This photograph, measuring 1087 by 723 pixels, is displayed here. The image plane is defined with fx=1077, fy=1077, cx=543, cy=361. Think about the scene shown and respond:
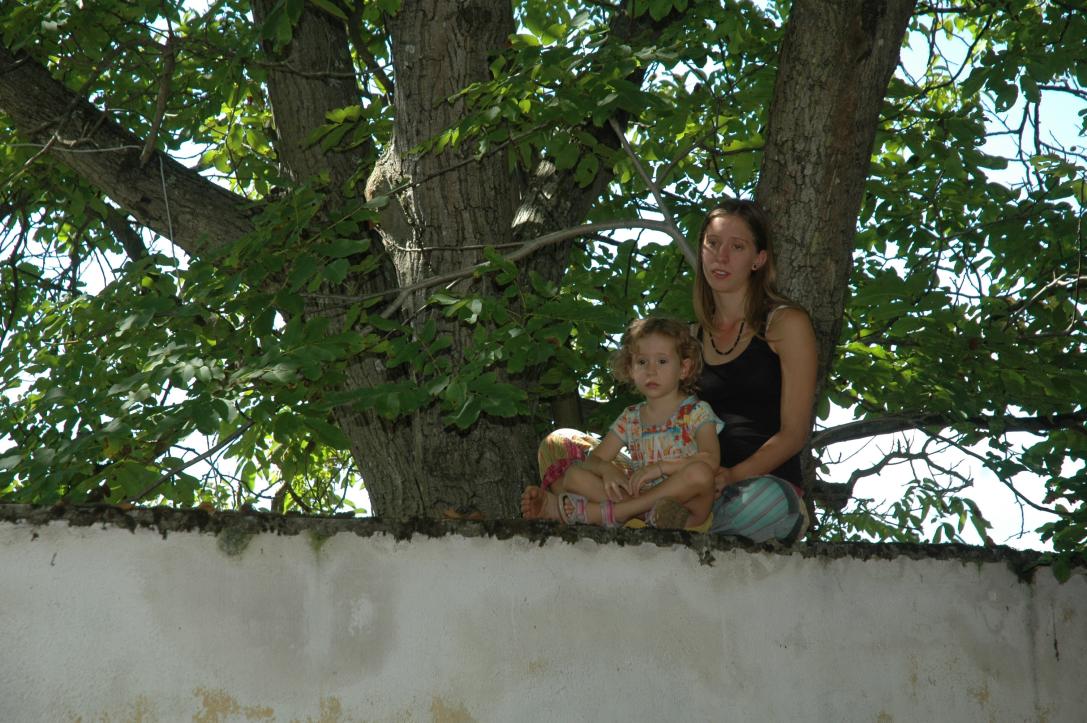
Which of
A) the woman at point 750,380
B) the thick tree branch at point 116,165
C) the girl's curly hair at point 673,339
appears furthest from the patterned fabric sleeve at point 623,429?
the thick tree branch at point 116,165

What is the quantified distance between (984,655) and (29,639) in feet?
9.11

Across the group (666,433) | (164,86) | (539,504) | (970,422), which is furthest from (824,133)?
(164,86)

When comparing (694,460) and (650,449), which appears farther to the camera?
(650,449)

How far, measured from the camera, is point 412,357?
14.3 feet

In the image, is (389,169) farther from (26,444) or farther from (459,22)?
(26,444)

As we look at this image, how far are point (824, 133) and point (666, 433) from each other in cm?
129

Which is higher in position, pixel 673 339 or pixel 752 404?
pixel 673 339

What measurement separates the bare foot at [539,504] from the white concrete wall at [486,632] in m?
0.89

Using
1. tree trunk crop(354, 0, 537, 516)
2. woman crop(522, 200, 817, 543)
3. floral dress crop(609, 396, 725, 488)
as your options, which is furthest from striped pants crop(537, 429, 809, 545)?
tree trunk crop(354, 0, 537, 516)

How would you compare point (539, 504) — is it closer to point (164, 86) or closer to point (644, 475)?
point (644, 475)

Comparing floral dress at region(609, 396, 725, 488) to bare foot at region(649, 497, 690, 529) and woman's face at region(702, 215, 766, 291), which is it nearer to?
bare foot at region(649, 497, 690, 529)

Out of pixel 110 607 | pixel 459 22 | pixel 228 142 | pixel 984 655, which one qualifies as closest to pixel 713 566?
pixel 984 655

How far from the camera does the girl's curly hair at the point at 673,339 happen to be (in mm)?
3805

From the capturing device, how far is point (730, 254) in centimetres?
388
